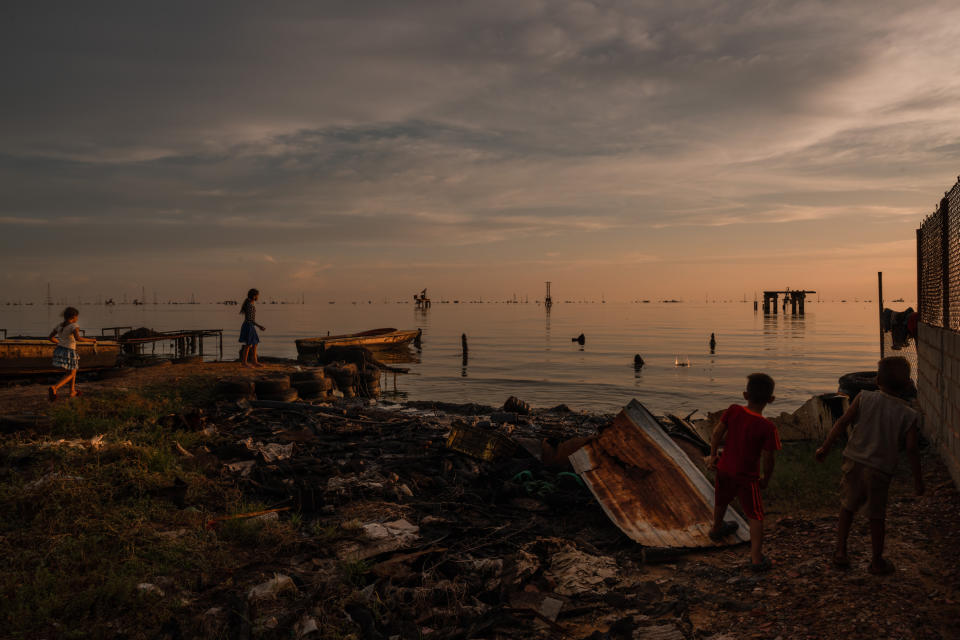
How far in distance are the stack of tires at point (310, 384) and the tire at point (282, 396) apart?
101cm

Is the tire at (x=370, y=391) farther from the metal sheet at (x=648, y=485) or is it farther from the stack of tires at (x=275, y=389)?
the metal sheet at (x=648, y=485)

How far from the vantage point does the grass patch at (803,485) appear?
25.0 ft

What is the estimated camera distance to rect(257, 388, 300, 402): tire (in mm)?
14297

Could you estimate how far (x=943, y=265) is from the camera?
8.30 metres

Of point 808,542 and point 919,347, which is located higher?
point 919,347

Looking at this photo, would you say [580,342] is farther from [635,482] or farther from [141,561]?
[141,561]

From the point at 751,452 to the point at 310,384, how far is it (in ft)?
42.9

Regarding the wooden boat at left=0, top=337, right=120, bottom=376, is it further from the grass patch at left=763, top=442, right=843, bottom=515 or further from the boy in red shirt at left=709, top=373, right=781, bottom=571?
the grass patch at left=763, top=442, right=843, bottom=515

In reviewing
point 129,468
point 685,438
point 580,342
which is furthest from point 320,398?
point 580,342

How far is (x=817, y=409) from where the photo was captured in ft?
36.2

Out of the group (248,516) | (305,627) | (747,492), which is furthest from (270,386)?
(747,492)

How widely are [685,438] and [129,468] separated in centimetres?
812

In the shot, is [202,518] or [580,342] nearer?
[202,518]

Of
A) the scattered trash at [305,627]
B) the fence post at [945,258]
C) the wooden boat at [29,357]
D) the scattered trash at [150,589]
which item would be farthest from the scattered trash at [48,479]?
the wooden boat at [29,357]
